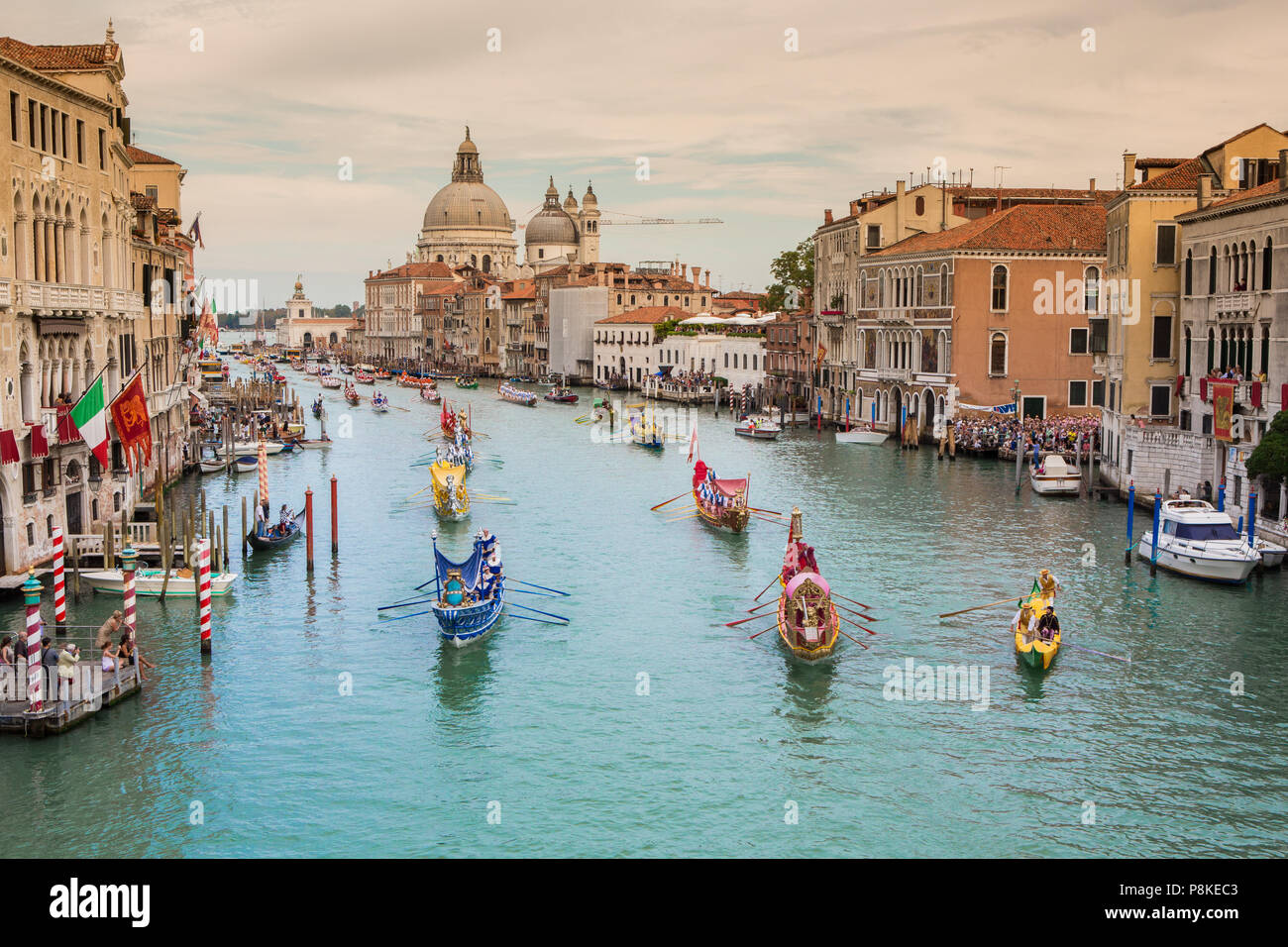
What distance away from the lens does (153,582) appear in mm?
18859

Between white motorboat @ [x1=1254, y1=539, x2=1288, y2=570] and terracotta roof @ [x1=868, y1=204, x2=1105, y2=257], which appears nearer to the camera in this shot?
white motorboat @ [x1=1254, y1=539, x2=1288, y2=570]

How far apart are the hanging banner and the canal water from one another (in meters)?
2.61

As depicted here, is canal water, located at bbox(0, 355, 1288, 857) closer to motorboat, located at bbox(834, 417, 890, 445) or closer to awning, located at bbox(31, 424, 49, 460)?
awning, located at bbox(31, 424, 49, 460)

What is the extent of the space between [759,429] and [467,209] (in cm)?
8565

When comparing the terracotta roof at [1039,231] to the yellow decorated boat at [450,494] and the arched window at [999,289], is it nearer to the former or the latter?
the arched window at [999,289]

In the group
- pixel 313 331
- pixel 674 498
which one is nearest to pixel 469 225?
pixel 313 331

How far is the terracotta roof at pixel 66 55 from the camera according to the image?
67.5 feet

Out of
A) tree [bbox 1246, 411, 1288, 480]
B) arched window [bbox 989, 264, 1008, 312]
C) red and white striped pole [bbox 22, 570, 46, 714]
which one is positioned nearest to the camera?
red and white striped pole [bbox 22, 570, 46, 714]

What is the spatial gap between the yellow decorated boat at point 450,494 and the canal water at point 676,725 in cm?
396

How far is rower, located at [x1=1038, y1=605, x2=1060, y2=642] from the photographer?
1550 cm

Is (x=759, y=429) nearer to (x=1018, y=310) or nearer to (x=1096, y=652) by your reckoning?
(x=1018, y=310)

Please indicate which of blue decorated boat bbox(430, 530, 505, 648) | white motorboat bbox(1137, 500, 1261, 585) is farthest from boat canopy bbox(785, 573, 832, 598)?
white motorboat bbox(1137, 500, 1261, 585)

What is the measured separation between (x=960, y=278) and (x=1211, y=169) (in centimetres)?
1111
